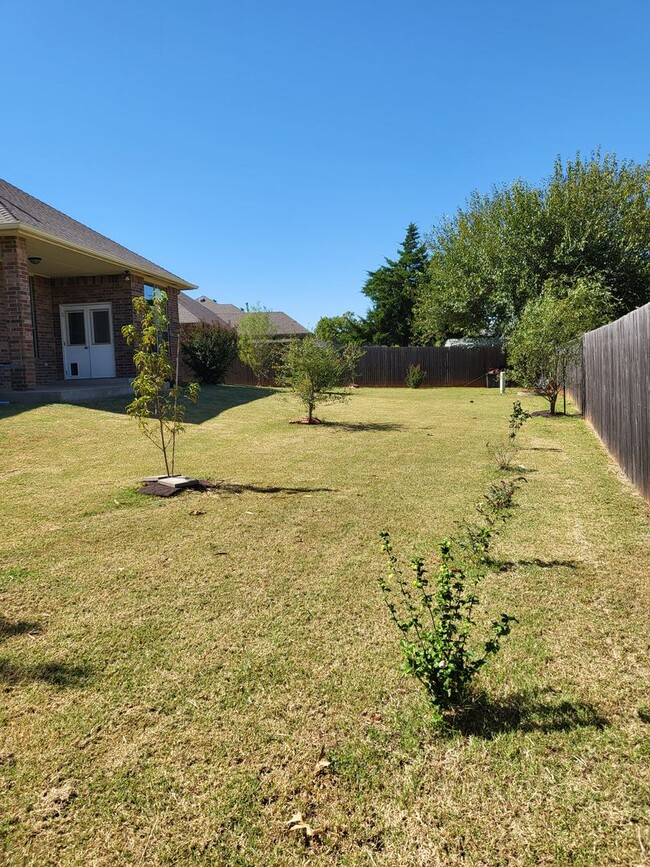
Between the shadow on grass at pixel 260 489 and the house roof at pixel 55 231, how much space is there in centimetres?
835

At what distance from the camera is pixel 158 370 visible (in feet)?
20.8

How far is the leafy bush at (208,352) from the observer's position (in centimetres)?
1903

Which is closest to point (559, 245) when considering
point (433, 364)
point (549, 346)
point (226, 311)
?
point (433, 364)

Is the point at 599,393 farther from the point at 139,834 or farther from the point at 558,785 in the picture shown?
the point at 139,834

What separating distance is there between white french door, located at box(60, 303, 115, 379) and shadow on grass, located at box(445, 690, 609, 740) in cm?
1627

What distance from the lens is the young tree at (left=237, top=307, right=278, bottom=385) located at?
26578 millimetres

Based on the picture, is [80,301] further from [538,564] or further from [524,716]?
[524,716]

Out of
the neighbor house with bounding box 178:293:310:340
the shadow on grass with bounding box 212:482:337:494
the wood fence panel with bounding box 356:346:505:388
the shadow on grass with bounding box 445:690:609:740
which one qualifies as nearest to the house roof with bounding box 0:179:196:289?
the shadow on grass with bounding box 212:482:337:494

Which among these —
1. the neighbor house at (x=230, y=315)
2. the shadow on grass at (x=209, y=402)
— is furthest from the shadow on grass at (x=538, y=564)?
the neighbor house at (x=230, y=315)

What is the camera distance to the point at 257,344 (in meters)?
27.0

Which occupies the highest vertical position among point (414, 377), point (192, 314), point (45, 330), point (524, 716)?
point (192, 314)

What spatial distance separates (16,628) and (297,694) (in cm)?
173

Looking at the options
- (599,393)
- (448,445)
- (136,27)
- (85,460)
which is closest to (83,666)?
(85,460)

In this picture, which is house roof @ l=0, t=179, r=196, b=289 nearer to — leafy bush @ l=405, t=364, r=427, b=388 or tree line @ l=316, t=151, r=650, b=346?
leafy bush @ l=405, t=364, r=427, b=388
